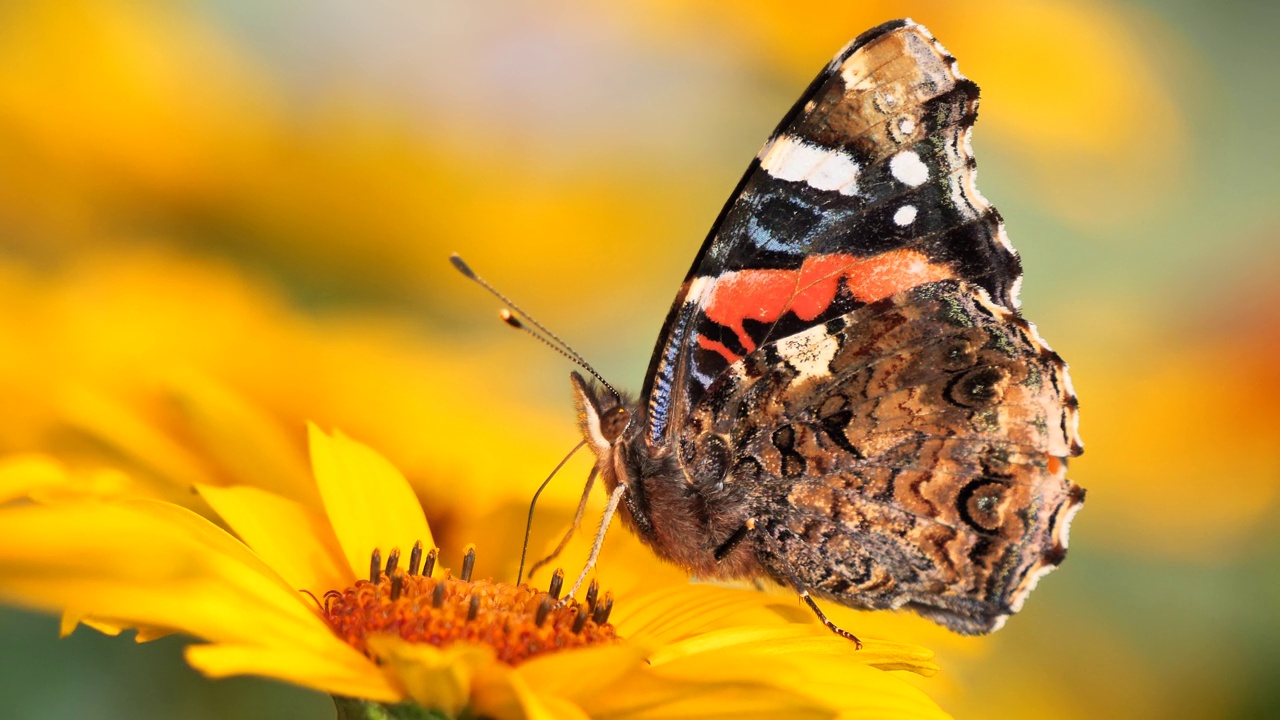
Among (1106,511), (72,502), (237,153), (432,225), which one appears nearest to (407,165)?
(432,225)

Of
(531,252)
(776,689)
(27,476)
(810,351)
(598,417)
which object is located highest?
(531,252)

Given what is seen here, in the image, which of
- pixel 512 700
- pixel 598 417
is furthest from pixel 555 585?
pixel 512 700

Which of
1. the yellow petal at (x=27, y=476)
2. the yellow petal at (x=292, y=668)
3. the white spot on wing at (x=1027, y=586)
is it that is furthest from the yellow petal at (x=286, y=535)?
the white spot on wing at (x=1027, y=586)

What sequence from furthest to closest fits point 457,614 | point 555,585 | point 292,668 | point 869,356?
point 869,356 < point 555,585 < point 457,614 < point 292,668

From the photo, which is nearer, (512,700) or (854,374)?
(512,700)

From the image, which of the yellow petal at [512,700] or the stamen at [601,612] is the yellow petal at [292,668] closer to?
the yellow petal at [512,700]

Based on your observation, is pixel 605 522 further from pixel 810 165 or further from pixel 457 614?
pixel 810 165

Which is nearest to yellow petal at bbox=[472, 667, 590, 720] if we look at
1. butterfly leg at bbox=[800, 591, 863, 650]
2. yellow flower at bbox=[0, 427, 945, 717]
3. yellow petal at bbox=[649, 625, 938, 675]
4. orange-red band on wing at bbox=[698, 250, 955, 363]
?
yellow flower at bbox=[0, 427, 945, 717]
